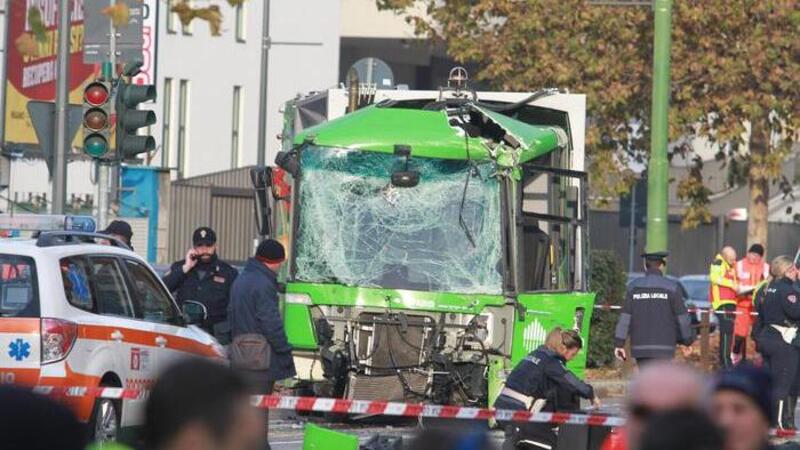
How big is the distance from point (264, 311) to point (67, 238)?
1324 mm

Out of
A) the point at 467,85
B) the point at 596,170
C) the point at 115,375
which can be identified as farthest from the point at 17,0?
the point at 115,375

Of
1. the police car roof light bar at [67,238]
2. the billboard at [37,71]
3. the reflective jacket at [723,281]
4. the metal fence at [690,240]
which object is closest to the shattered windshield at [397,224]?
the police car roof light bar at [67,238]

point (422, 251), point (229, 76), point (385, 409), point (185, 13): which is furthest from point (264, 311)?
point (229, 76)

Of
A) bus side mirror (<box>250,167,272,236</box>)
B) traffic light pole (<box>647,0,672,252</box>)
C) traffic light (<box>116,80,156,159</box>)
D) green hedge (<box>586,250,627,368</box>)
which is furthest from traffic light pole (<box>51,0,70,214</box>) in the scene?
green hedge (<box>586,250,627,368</box>)

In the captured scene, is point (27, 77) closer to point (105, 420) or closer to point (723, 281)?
point (723, 281)

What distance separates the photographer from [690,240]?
173 feet

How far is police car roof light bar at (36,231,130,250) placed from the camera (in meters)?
12.6

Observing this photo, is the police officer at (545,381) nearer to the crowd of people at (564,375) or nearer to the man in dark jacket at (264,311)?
the crowd of people at (564,375)

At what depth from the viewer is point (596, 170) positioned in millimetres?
31984

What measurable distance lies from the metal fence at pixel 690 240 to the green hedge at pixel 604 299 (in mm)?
25526

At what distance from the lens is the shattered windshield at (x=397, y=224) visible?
679 inches

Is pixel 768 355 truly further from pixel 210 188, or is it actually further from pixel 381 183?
pixel 210 188

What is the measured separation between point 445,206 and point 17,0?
25387mm

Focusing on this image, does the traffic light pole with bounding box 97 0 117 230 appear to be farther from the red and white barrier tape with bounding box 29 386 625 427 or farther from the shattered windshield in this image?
the red and white barrier tape with bounding box 29 386 625 427
